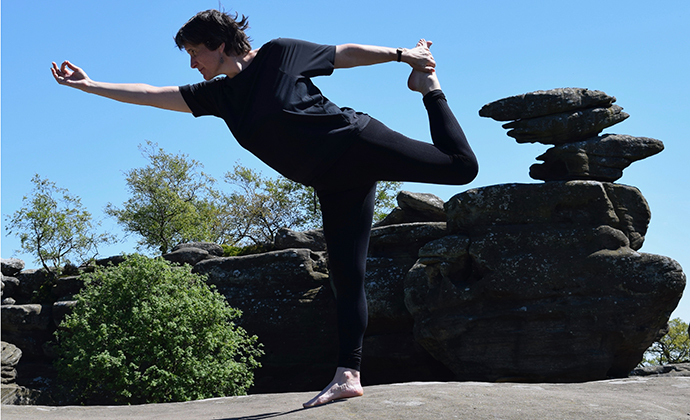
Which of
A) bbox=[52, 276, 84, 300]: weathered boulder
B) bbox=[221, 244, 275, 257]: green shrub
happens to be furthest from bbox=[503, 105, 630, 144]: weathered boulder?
bbox=[52, 276, 84, 300]: weathered boulder

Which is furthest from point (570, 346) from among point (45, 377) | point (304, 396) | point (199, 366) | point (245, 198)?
point (245, 198)

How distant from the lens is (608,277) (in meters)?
15.0

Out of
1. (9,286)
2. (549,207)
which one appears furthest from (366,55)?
(9,286)

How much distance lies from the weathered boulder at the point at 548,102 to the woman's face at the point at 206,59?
49.5 ft

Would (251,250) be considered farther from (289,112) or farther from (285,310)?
(289,112)

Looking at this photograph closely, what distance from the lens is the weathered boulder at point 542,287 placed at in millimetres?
14875

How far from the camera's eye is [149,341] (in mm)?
13289

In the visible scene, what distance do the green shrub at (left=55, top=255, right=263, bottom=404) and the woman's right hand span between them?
355 inches

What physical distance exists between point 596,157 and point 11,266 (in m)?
23.0

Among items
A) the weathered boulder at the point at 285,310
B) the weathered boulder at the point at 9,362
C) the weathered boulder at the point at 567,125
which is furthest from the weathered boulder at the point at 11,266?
the weathered boulder at the point at 567,125

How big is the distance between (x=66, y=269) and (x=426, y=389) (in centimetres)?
2304

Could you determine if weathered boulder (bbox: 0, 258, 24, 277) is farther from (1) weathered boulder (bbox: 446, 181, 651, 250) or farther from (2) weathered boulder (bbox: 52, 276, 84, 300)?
(1) weathered boulder (bbox: 446, 181, 651, 250)

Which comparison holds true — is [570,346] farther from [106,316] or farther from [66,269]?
[66,269]

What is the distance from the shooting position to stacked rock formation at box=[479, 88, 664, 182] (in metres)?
17.5
